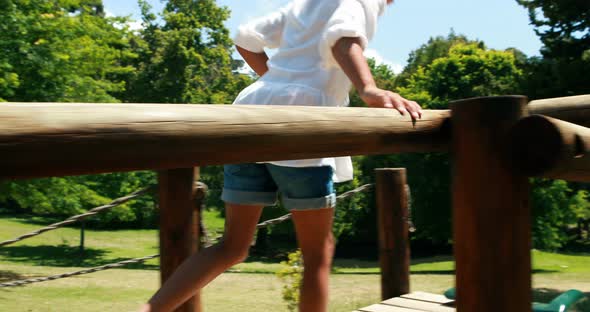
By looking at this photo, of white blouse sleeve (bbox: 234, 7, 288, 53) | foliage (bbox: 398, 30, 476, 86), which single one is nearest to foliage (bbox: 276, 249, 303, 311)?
white blouse sleeve (bbox: 234, 7, 288, 53)

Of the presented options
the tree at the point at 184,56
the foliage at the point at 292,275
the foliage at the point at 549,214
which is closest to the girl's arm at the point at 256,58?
the foliage at the point at 292,275

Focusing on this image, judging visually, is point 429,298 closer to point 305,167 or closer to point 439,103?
point 305,167

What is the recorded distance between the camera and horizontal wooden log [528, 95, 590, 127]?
95.4 inches

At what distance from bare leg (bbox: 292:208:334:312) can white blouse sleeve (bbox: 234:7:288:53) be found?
0.69 m

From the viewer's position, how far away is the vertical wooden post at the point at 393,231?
3750 mm

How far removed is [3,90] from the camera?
15125mm

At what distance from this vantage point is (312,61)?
2.35 metres

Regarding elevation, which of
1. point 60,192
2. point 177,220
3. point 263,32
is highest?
point 263,32

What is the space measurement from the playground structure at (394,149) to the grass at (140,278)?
844 centimetres

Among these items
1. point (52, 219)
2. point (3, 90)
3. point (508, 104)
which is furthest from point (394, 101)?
point (52, 219)

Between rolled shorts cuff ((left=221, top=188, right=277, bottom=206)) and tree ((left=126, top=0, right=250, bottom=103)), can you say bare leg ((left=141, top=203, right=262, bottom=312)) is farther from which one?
tree ((left=126, top=0, right=250, bottom=103))

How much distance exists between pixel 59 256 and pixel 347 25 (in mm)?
29657

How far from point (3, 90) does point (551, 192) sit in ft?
52.3

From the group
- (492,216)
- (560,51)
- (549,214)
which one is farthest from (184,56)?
(492,216)
